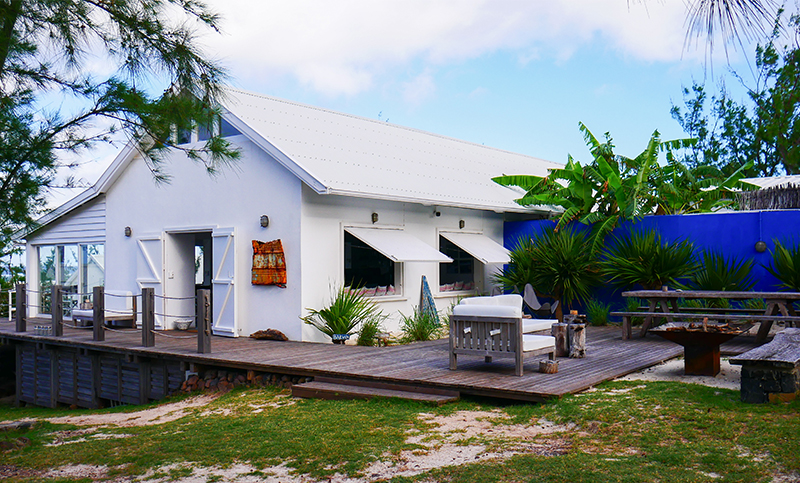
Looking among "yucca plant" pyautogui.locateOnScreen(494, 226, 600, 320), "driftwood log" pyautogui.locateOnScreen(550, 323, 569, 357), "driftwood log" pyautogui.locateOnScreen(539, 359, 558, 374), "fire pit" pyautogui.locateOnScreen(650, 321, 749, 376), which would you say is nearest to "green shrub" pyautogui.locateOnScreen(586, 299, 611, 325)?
"yucca plant" pyautogui.locateOnScreen(494, 226, 600, 320)

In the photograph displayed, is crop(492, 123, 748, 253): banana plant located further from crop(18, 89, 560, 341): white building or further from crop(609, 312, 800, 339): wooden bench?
crop(609, 312, 800, 339): wooden bench

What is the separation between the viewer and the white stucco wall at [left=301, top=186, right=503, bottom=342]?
11.5m

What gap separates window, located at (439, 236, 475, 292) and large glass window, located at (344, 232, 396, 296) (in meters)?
1.57

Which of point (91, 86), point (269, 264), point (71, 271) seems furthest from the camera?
point (71, 271)

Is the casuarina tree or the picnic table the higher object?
the casuarina tree

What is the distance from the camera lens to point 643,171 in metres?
14.6

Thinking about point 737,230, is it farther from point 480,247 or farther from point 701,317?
point 480,247

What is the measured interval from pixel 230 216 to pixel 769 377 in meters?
9.06

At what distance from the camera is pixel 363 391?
7.74 metres

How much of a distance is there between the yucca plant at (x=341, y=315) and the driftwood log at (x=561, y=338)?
128 inches

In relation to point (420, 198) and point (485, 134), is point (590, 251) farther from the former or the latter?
point (485, 134)

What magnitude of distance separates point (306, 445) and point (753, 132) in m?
32.8

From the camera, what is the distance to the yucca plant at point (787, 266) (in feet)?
37.7

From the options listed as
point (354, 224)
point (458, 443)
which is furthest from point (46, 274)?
point (458, 443)
